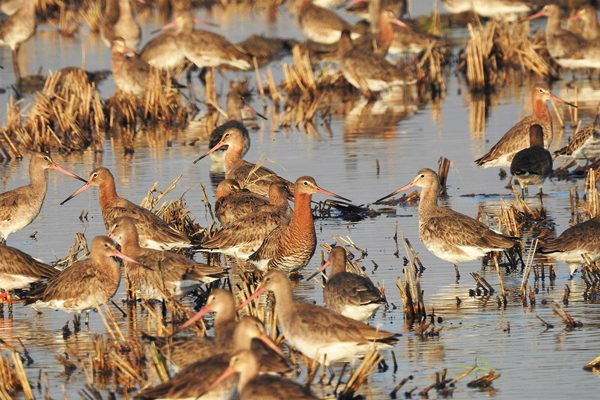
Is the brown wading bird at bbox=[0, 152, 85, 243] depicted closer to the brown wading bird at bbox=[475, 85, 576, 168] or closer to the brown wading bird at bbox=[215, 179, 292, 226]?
the brown wading bird at bbox=[215, 179, 292, 226]

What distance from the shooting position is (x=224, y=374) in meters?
7.92

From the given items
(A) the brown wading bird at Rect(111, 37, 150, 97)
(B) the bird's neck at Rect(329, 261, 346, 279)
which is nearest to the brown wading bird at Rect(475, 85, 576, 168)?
(B) the bird's neck at Rect(329, 261, 346, 279)

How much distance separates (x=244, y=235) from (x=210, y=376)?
5.33 m

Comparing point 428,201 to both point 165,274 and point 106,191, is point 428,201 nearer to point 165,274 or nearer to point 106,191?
point 165,274

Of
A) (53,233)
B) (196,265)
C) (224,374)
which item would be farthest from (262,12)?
(224,374)

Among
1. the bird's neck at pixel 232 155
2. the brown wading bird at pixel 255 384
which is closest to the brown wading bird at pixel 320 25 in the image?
the bird's neck at pixel 232 155

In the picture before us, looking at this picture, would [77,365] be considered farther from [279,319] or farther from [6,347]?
[279,319]

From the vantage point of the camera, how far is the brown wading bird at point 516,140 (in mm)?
17562

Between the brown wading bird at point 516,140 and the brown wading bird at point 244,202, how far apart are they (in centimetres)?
368

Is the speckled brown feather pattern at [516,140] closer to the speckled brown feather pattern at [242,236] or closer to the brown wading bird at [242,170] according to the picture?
the brown wading bird at [242,170]

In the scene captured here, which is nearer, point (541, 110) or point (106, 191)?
point (106, 191)

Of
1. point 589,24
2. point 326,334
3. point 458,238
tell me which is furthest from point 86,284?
point 589,24

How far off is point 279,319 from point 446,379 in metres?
1.25

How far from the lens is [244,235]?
1342 centimetres
